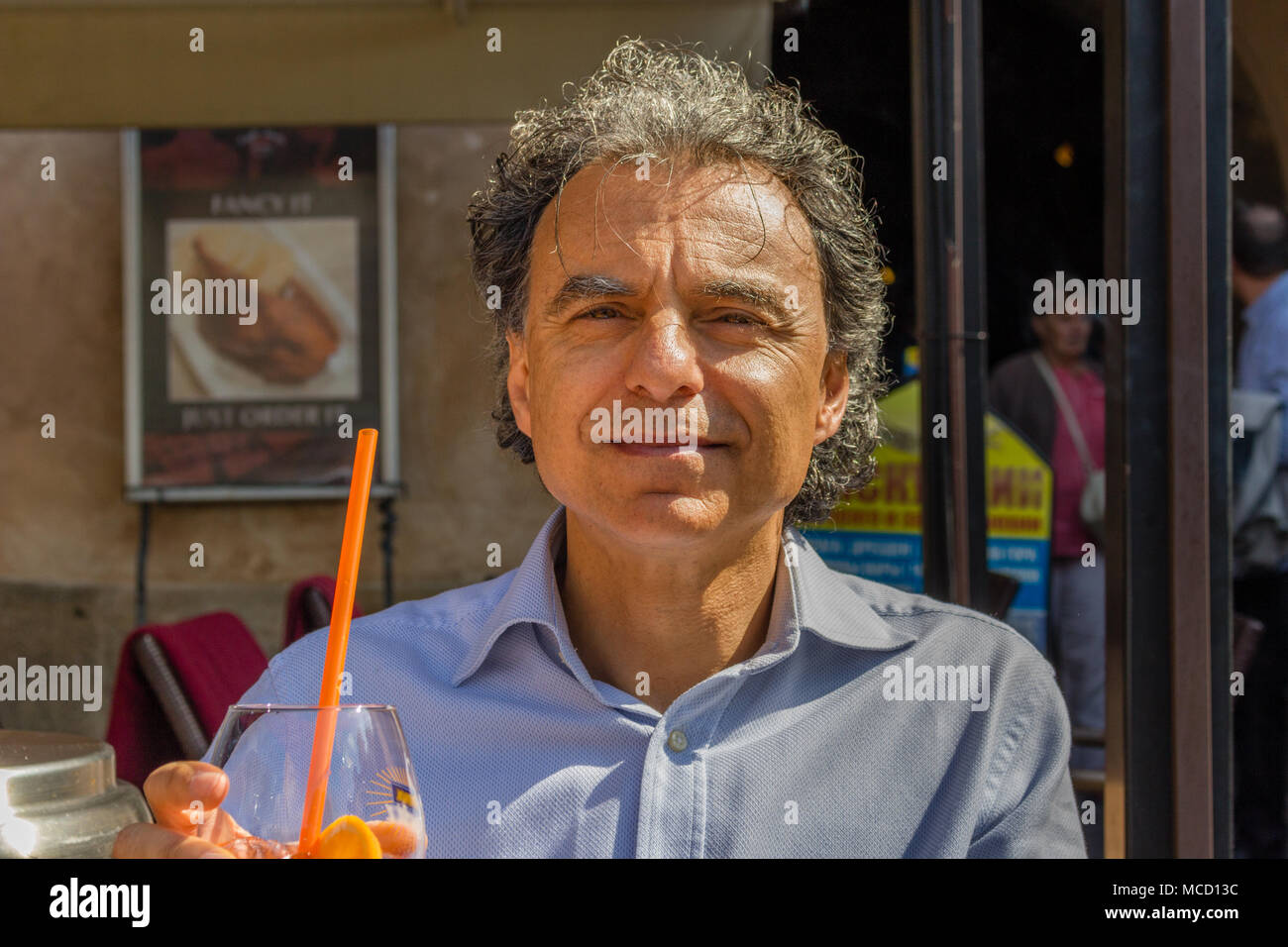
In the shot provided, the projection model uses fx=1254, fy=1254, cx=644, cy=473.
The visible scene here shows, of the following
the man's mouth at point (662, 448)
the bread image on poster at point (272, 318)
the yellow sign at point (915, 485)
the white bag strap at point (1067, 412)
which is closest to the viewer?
the man's mouth at point (662, 448)

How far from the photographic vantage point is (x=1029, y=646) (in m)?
1.51

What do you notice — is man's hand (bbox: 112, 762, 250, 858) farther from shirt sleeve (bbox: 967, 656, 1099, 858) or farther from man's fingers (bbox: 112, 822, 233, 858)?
shirt sleeve (bbox: 967, 656, 1099, 858)

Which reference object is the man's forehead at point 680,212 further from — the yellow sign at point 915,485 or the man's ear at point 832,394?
the yellow sign at point 915,485

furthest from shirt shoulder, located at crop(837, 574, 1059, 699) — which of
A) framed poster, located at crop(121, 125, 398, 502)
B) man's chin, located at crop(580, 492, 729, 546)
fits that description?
framed poster, located at crop(121, 125, 398, 502)

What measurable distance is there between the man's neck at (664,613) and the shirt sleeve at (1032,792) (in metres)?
0.30

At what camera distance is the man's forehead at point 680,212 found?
4.31 ft

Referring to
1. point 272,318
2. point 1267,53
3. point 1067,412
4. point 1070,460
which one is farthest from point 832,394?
point 272,318

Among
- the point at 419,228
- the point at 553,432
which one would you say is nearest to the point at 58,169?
the point at 419,228

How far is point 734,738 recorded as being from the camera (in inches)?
52.6

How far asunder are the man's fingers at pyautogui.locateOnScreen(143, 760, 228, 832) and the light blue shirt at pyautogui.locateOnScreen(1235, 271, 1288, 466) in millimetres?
2240

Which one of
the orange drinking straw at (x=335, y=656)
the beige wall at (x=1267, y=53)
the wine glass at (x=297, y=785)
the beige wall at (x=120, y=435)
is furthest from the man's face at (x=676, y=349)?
the beige wall at (x=120, y=435)

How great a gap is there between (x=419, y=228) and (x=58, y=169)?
3.20ft

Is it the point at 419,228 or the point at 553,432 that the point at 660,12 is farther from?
the point at 419,228

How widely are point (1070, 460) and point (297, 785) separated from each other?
2.62 metres
